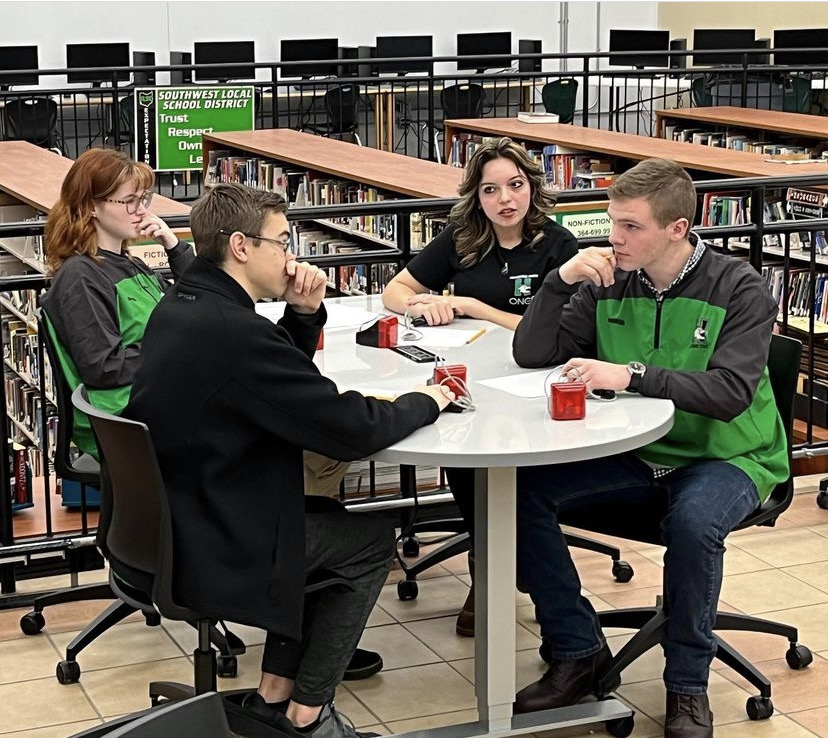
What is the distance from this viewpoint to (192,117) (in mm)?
7906

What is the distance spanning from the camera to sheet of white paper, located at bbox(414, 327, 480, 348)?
3.21 m

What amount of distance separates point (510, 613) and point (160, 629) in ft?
3.62

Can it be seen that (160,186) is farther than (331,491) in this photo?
Yes

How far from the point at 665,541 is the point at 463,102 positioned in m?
9.78

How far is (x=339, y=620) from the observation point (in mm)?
2627

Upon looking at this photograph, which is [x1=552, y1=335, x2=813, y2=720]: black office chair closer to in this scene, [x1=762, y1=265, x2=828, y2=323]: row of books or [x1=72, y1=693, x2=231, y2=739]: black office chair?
[x1=72, y1=693, x2=231, y2=739]: black office chair

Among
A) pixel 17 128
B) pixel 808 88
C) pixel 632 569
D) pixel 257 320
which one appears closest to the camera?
pixel 257 320

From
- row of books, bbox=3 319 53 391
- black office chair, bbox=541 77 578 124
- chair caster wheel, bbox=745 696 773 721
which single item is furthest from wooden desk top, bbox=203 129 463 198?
black office chair, bbox=541 77 578 124

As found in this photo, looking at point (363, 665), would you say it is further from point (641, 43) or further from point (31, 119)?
point (641, 43)

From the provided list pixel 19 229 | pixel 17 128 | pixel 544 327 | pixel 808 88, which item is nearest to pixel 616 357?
pixel 544 327

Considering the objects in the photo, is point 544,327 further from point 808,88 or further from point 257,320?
point 808,88

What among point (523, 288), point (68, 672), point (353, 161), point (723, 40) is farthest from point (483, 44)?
point (68, 672)

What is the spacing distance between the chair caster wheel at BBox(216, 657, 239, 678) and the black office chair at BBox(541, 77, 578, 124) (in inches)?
331

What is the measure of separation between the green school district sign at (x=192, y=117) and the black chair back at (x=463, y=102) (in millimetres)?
4119
